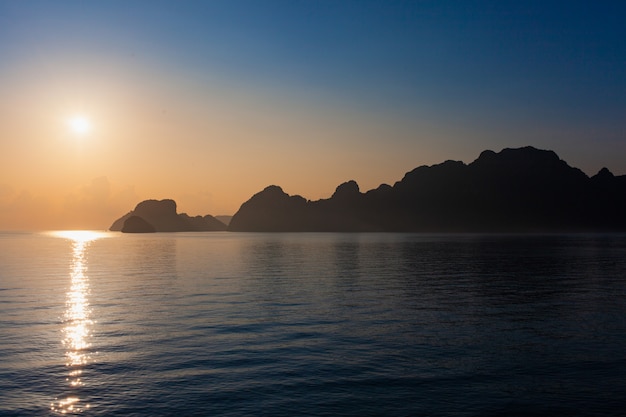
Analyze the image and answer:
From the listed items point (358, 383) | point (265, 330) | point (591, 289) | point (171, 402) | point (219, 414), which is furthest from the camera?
point (591, 289)

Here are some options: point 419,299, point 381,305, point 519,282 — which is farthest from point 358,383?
point 519,282

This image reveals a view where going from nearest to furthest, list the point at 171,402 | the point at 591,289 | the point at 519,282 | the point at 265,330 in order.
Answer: the point at 171,402 → the point at 265,330 → the point at 591,289 → the point at 519,282

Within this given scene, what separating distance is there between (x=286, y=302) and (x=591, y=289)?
31702mm

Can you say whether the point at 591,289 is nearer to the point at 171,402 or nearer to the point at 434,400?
the point at 434,400

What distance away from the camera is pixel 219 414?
16.6m

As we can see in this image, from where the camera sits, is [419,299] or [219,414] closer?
[219,414]

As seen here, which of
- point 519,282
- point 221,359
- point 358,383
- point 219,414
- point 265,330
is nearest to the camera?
point 219,414

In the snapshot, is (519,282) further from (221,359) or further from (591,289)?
(221,359)

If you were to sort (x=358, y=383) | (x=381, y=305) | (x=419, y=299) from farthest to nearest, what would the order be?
(x=419, y=299) → (x=381, y=305) → (x=358, y=383)

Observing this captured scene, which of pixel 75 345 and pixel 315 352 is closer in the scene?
pixel 315 352

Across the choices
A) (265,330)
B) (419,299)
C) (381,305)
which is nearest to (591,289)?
(419,299)

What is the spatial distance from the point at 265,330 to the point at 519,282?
3854cm

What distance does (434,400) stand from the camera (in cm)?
1786

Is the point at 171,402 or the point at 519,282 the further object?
the point at 519,282
